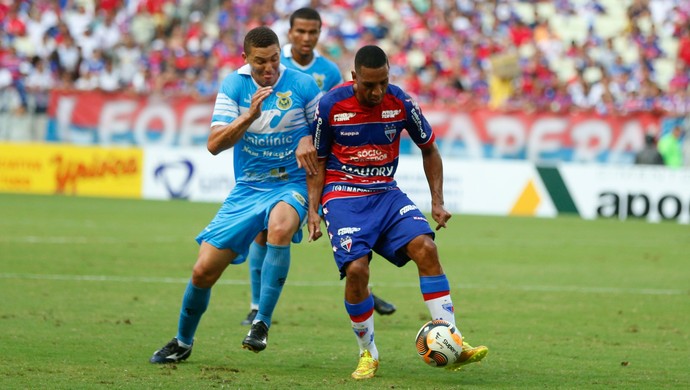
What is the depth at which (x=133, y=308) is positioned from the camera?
35.8ft

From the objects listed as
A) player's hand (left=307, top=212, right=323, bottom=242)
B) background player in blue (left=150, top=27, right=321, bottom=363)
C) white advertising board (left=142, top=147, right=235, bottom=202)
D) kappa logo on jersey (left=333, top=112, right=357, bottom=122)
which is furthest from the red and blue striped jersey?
white advertising board (left=142, top=147, right=235, bottom=202)

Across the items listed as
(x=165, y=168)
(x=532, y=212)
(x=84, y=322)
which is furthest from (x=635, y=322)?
(x=165, y=168)

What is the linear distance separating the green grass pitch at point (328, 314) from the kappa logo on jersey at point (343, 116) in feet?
5.48

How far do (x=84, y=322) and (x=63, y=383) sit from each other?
285 cm

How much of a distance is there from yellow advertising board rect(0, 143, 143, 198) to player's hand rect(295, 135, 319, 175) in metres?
19.0

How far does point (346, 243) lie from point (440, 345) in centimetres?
91

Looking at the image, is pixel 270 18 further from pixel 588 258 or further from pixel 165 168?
pixel 588 258

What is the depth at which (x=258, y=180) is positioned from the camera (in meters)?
8.52

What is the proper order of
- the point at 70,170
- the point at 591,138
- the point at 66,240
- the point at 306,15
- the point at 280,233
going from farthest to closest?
the point at 591,138
the point at 70,170
the point at 66,240
the point at 306,15
the point at 280,233

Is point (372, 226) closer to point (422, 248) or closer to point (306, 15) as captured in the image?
point (422, 248)

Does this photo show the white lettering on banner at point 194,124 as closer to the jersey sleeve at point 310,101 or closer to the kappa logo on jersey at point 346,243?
the jersey sleeve at point 310,101

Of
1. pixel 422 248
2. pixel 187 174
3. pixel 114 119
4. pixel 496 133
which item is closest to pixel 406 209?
pixel 422 248

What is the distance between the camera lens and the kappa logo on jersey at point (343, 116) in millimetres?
7785

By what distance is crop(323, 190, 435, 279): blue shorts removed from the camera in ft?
25.1
